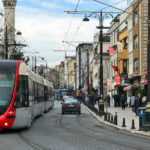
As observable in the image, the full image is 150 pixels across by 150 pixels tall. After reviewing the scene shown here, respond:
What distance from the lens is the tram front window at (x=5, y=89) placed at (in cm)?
1652

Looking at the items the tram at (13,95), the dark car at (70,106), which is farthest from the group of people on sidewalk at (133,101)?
the tram at (13,95)

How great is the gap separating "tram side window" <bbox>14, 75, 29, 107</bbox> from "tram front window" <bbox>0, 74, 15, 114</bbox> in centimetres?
28

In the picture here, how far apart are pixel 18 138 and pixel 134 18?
35515mm

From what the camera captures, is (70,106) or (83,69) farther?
(83,69)

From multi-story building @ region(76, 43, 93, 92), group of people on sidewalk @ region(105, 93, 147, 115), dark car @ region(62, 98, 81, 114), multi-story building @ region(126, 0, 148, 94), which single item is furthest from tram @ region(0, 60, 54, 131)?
multi-story building @ region(76, 43, 93, 92)

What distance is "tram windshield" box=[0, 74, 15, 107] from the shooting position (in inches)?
653

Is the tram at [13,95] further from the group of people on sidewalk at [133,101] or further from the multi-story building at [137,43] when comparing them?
the multi-story building at [137,43]

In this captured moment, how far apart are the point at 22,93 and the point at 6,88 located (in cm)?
69

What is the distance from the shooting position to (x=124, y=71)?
55.7 m

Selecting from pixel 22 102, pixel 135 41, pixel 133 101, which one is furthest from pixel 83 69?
pixel 22 102

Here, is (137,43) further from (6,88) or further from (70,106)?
(6,88)

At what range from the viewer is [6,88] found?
16.9 metres

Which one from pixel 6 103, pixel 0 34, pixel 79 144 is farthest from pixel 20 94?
pixel 0 34

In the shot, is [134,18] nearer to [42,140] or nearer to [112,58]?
[112,58]
